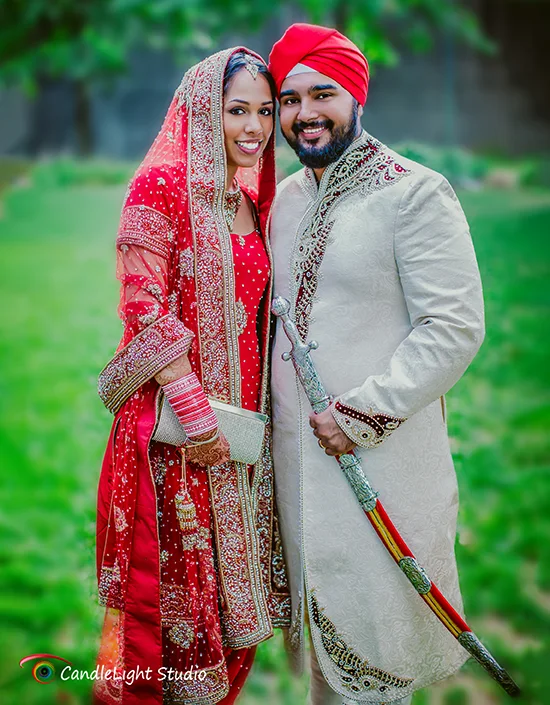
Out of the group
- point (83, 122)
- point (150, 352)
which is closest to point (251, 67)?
point (150, 352)

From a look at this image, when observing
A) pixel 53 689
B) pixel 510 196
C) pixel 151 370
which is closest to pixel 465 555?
pixel 53 689

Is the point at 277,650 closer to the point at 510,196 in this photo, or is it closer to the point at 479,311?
the point at 479,311

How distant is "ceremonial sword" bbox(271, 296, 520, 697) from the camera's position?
6.02 feet

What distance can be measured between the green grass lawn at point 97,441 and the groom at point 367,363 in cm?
64

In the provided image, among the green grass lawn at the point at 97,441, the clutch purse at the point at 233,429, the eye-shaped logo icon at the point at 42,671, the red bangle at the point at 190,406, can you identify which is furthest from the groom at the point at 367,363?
the eye-shaped logo icon at the point at 42,671

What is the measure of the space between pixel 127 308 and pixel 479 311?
30.3 inches

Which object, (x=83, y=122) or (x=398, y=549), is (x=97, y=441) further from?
(x=83, y=122)

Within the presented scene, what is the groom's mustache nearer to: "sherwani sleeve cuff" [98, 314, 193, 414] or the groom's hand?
"sherwani sleeve cuff" [98, 314, 193, 414]

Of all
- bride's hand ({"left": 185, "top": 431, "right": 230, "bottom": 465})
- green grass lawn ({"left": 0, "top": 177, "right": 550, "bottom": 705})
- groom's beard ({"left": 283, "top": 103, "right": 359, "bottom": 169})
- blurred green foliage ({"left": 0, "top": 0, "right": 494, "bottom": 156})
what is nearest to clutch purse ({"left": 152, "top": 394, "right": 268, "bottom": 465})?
bride's hand ({"left": 185, "top": 431, "right": 230, "bottom": 465})

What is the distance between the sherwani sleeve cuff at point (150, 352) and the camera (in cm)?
175

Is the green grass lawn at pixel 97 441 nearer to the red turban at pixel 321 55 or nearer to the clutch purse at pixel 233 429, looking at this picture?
the clutch purse at pixel 233 429

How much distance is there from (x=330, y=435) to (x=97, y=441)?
2.41 metres

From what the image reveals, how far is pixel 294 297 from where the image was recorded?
193 centimetres

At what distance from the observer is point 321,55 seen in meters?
1.86
